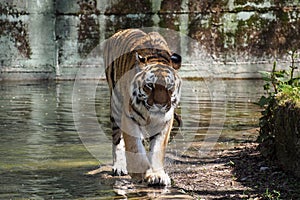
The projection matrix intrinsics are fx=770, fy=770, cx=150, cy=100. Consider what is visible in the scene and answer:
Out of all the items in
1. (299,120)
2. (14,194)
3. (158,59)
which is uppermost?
(158,59)

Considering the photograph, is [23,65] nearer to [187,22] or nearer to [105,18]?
[105,18]

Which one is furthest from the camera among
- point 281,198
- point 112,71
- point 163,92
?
point 112,71

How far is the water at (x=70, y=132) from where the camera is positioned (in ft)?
18.3

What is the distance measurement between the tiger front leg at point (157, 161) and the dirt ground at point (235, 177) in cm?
11

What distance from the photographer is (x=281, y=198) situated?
490 centimetres

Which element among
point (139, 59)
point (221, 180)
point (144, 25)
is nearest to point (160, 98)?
point (139, 59)

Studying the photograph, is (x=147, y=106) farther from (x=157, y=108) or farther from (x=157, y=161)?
(x=157, y=161)

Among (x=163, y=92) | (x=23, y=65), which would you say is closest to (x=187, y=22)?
(x=23, y=65)

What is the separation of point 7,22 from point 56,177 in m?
10.3

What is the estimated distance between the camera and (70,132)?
8.20m

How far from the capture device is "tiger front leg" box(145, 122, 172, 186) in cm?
562

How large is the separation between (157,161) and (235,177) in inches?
23.4

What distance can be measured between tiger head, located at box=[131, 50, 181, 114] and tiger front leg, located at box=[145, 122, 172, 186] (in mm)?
256

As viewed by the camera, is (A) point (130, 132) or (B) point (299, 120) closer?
(B) point (299, 120)
